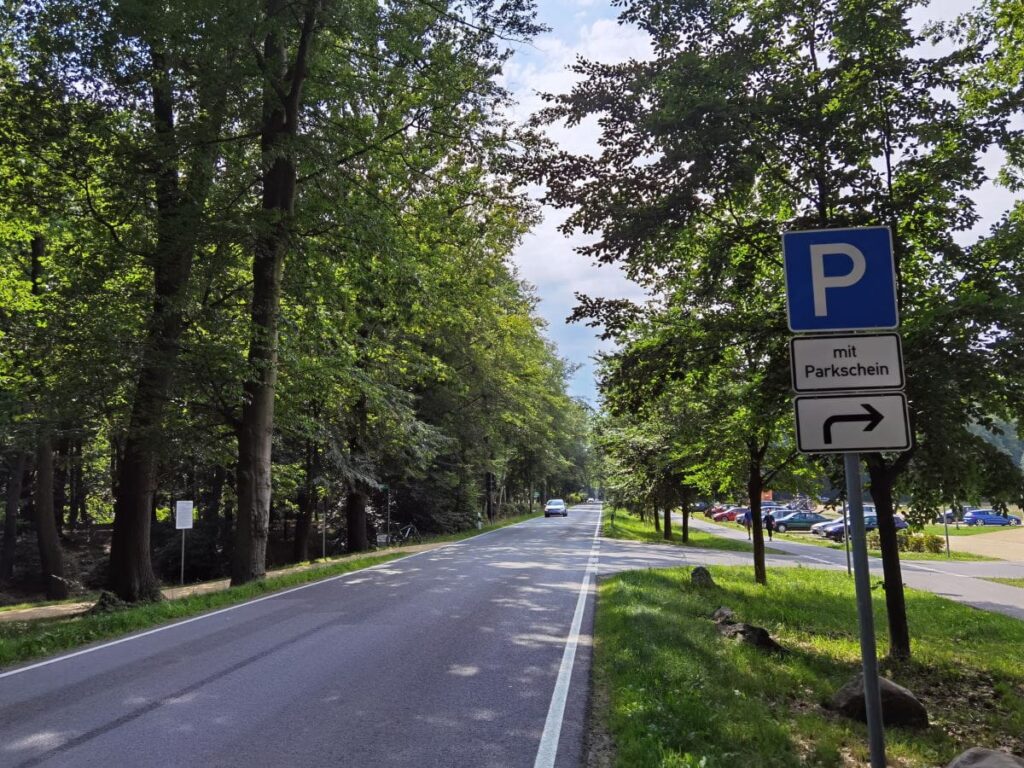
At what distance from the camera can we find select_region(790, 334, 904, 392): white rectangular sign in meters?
3.54

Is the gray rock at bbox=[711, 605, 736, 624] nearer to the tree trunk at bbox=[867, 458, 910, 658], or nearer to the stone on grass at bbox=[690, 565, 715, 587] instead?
the tree trunk at bbox=[867, 458, 910, 658]

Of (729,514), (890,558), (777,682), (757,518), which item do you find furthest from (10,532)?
(729,514)

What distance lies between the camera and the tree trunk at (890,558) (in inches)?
314

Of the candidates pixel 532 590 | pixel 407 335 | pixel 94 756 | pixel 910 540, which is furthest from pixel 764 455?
pixel 910 540

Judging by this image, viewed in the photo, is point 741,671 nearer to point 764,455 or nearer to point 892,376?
point 892,376

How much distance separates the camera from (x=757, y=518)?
15523mm

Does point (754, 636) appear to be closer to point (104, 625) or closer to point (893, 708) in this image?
point (893, 708)

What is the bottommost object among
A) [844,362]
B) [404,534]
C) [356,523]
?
[404,534]

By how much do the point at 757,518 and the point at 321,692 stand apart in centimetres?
1181

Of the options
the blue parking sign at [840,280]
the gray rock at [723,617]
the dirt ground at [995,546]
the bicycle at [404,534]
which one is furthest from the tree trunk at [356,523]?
the blue parking sign at [840,280]

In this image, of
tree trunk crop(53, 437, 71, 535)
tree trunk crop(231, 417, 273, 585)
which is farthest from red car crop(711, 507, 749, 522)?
tree trunk crop(231, 417, 273, 585)

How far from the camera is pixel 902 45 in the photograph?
24.4 feet

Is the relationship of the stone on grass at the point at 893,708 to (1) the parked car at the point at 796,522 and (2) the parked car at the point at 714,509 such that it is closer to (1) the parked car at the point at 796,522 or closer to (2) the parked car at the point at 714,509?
(1) the parked car at the point at 796,522

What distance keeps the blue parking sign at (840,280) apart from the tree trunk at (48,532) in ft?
78.2
